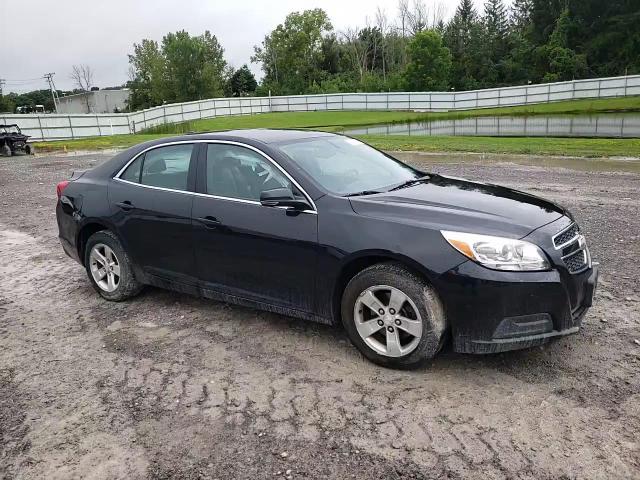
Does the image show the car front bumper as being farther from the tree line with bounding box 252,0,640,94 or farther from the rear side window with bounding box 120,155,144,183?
the tree line with bounding box 252,0,640,94

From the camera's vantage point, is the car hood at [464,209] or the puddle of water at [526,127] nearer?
the car hood at [464,209]

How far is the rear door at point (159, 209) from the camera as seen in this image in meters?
4.91

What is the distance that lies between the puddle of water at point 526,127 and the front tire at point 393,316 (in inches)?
1121

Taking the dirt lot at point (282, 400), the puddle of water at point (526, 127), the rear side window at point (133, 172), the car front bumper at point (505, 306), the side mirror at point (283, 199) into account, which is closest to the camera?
the dirt lot at point (282, 400)

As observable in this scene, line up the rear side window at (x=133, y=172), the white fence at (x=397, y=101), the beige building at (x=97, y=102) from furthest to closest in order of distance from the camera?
1. the beige building at (x=97, y=102)
2. the white fence at (x=397, y=101)
3. the rear side window at (x=133, y=172)

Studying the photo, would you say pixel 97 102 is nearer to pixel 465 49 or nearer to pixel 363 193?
pixel 465 49

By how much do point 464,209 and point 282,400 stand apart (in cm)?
177

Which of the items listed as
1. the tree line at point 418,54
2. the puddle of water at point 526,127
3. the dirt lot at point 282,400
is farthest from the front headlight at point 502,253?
the tree line at point 418,54

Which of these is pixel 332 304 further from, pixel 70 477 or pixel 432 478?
pixel 70 477

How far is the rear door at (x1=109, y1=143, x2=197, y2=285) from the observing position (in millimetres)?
4914

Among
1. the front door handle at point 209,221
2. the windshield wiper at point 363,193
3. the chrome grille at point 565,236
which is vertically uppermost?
the windshield wiper at point 363,193

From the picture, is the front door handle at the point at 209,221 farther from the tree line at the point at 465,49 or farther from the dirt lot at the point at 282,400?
the tree line at the point at 465,49

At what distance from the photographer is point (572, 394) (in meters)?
3.52

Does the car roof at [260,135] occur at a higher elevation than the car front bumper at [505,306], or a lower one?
higher
